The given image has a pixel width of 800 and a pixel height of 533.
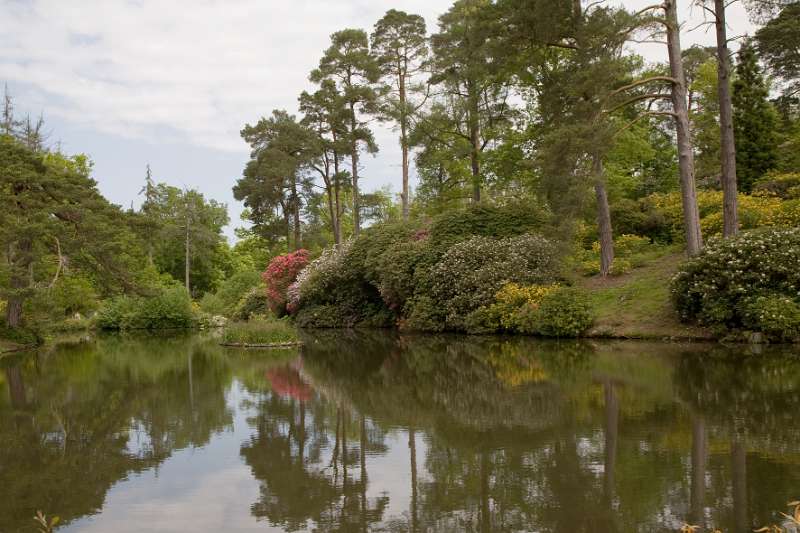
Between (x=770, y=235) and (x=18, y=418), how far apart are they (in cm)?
1606

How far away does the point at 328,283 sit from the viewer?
33.6 m

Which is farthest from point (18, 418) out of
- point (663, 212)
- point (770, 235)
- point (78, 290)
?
point (78, 290)

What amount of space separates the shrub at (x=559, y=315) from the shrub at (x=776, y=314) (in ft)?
16.1

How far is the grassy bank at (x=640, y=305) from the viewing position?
18.3 meters

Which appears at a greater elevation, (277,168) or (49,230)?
(277,168)

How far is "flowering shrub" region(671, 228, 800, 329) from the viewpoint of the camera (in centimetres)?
1580

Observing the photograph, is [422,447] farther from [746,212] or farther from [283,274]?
[283,274]

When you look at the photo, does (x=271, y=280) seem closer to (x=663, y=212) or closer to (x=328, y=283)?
(x=328, y=283)

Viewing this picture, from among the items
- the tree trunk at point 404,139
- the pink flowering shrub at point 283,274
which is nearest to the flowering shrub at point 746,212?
the tree trunk at point 404,139

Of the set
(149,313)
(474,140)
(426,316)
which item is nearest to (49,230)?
(426,316)

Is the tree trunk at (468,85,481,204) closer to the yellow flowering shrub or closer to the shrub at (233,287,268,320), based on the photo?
the yellow flowering shrub

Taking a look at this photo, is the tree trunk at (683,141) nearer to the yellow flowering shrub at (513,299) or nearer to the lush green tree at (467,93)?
the yellow flowering shrub at (513,299)

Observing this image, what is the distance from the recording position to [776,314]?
15609 millimetres

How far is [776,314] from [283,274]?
27.3 meters
